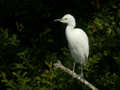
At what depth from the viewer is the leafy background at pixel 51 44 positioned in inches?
146

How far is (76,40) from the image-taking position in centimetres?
432

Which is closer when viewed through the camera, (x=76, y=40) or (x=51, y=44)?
(x=76, y=40)

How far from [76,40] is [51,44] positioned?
59 cm

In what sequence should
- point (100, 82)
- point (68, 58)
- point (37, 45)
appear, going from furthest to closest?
point (37, 45) < point (68, 58) < point (100, 82)

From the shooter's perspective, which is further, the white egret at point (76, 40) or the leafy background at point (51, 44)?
the white egret at point (76, 40)

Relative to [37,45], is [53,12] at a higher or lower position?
higher

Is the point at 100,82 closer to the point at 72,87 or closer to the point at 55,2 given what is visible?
the point at 72,87

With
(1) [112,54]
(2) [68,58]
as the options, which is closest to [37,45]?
(2) [68,58]

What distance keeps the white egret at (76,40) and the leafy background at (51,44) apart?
11cm

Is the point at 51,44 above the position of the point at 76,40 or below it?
below

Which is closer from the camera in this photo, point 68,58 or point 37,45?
point 68,58

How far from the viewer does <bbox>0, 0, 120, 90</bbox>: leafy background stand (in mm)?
3715

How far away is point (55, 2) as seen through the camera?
4.93m

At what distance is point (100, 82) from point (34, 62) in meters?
1.06
